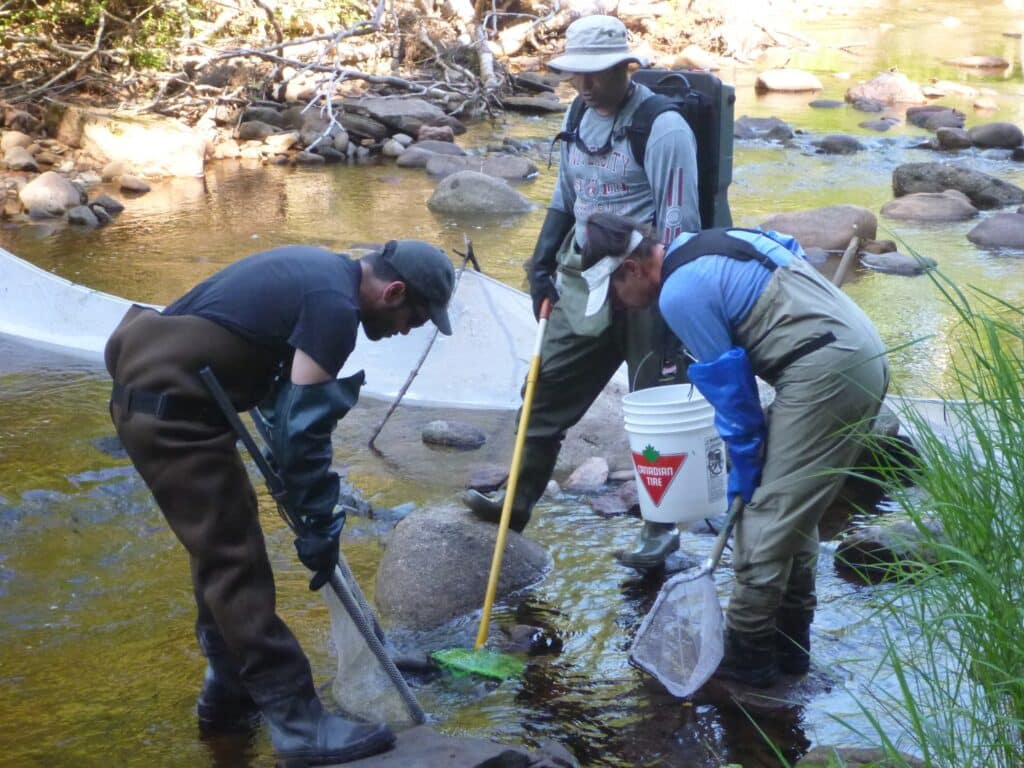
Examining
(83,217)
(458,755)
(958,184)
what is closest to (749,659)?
(458,755)

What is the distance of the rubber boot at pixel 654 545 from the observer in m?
4.91

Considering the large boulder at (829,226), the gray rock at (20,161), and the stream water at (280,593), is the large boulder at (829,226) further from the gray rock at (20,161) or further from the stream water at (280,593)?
the gray rock at (20,161)

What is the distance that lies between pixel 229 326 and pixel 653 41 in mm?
22347

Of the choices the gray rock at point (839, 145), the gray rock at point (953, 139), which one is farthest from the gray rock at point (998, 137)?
the gray rock at point (839, 145)

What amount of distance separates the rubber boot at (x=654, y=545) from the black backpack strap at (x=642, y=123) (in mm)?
1488

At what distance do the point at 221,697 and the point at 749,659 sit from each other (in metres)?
1.72

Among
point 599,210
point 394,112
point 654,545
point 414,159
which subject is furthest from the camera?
point 394,112

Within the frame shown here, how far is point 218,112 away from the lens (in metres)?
15.4

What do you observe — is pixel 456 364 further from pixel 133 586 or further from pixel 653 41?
pixel 653 41

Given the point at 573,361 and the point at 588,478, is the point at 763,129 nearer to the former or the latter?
the point at 588,478

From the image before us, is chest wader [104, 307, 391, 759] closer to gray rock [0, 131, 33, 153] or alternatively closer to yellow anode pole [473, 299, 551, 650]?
yellow anode pole [473, 299, 551, 650]

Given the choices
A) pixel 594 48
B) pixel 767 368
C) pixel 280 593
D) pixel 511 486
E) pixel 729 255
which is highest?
pixel 594 48

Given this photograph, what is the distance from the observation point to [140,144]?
13797mm

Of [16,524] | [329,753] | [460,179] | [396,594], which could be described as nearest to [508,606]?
[396,594]
